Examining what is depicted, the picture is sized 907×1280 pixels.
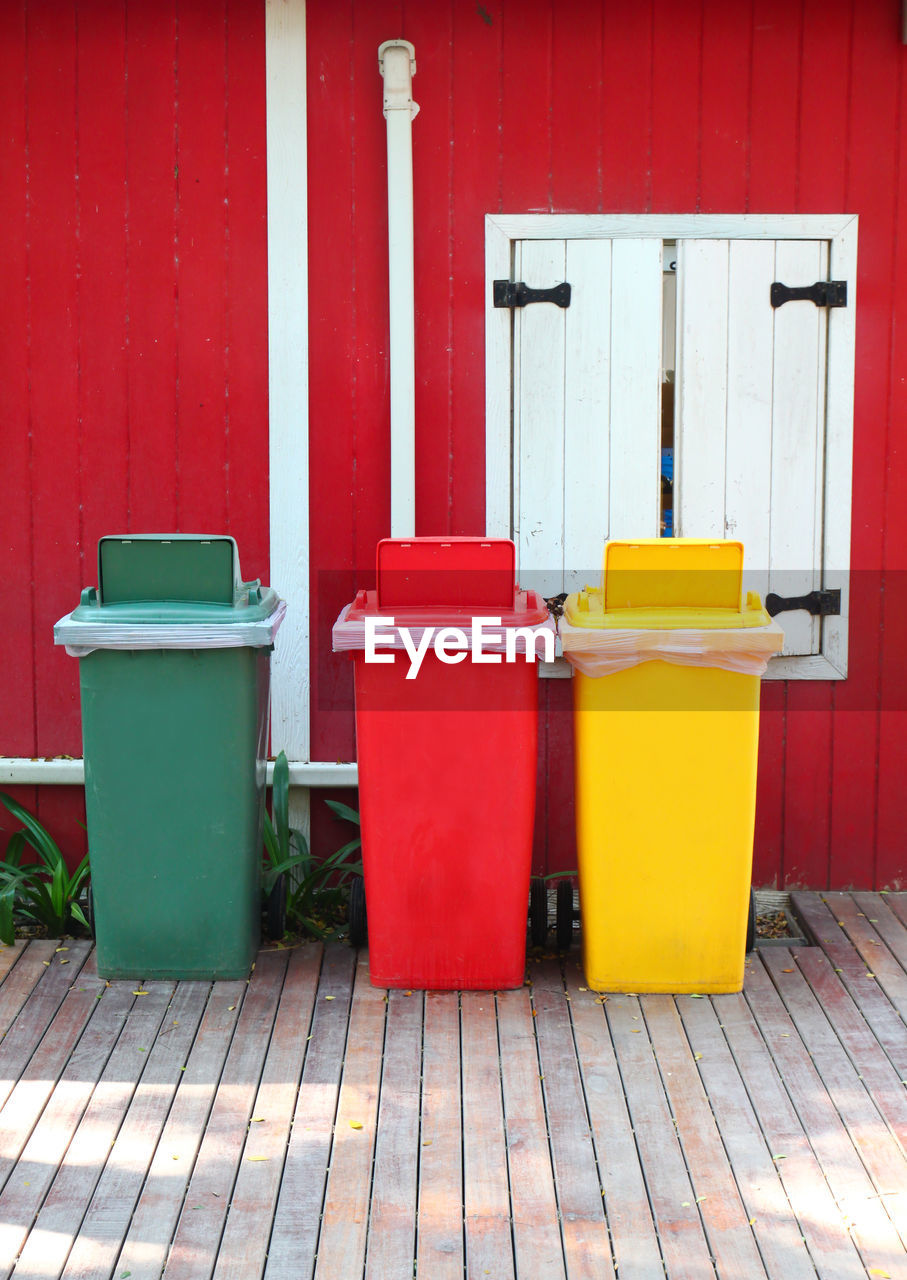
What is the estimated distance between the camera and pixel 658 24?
4.10 m

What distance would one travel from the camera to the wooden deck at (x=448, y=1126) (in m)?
2.43

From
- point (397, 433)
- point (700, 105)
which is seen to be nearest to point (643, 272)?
point (700, 105)

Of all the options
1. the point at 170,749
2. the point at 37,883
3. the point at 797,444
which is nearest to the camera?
the point at 170,749

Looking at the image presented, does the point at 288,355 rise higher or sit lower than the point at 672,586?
higher

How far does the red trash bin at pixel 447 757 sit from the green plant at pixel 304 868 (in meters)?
0.59

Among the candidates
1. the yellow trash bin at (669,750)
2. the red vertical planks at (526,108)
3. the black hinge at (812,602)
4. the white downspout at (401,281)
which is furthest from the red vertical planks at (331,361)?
the black hinge at (812,602)

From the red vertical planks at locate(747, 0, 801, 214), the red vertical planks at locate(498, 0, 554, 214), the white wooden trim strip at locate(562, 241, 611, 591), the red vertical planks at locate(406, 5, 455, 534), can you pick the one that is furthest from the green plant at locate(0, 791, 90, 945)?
the red vertical planks at locate(747, 0, 801, 214)

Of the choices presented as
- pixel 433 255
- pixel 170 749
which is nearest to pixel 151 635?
pixel 170 749

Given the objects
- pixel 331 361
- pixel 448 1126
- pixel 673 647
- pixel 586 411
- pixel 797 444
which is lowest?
pixel 448 1126

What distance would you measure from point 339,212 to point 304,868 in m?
2.29

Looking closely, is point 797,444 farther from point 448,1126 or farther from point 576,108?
point 448,1126

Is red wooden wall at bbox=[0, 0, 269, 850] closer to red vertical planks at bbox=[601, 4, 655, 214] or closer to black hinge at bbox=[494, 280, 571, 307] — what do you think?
black hinge at bbox=[494, 280, 571, 307]

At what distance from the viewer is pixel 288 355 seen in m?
4.20

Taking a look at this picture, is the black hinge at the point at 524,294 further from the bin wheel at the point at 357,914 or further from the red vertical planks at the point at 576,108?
the bin wheel at the point at 357,914
